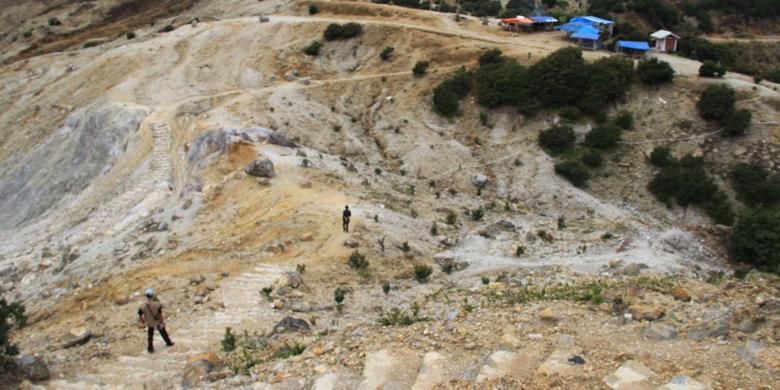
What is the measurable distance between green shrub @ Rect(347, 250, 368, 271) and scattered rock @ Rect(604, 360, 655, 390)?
443 inches

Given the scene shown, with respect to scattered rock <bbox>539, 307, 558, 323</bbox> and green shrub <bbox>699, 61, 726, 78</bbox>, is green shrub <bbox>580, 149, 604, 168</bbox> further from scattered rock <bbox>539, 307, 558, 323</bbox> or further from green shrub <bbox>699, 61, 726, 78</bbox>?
scattered rock <bbox>539, 307, 558, 323</bbox>

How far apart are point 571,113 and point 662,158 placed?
5.73m

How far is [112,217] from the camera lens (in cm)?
2709

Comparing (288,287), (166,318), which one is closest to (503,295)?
(288,287)

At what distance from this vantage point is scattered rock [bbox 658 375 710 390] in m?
8.66

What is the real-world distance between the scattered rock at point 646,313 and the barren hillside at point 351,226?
36 millimetres

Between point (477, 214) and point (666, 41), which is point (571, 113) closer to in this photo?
point (477, 214)

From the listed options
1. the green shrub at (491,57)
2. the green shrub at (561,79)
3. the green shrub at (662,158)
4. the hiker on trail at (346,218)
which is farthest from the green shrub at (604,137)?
the hiker on trail at (346,218)

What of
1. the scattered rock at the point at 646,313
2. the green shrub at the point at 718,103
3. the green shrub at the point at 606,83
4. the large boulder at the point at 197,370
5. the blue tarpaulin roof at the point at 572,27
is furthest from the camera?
the blue tarpaulin roof at the point at 572,27

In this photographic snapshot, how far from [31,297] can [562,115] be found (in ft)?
93.7

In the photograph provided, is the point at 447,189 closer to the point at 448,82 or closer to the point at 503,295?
the point at 448,82

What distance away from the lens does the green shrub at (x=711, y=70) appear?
35.0 m

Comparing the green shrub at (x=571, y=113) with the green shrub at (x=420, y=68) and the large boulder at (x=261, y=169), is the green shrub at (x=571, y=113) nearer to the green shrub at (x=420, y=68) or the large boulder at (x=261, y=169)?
the green shrub at (x=420, y=68)

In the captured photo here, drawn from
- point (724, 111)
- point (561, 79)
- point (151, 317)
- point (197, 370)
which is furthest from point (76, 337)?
point (724, 111)
